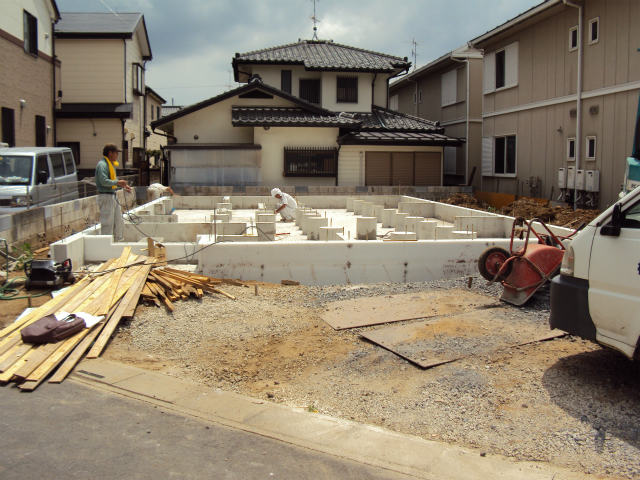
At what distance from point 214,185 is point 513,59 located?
1081 cm

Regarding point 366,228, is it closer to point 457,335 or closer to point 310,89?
point 457,335

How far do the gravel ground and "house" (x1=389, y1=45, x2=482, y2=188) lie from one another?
17964mm

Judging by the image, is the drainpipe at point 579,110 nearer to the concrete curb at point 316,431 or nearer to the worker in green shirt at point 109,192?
the worker in green shirt at point 109,192

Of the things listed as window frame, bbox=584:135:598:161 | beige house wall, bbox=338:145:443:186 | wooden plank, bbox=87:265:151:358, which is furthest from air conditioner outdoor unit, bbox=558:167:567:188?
wooden plank, bbox=87:265:151:358

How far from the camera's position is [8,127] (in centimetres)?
1923

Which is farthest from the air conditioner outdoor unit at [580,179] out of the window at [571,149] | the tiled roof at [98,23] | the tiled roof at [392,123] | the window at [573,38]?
the tiled roof at [98,23]

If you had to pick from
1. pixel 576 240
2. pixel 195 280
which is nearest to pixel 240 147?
pixel 195 280

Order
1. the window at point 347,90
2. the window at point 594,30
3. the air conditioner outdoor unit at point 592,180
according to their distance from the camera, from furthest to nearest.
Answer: the window at point 347,90 → the window at point 594,30 → the air conditioner outdoor unit at point 592,180

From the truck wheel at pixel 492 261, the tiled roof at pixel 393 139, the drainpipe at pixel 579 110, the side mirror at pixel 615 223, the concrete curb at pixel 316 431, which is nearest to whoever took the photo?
the concrete curb at pixel 316 431

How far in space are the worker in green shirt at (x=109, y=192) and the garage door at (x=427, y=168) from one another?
48.0 feet

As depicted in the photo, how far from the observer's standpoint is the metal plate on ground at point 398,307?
6.68 m

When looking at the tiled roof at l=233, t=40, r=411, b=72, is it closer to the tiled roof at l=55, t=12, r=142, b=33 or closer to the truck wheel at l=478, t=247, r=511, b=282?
the tiled roof at l=55, t=12, r=142, b=33

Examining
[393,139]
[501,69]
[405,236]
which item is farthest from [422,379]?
[393,139]

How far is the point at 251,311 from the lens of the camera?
7035 mm
